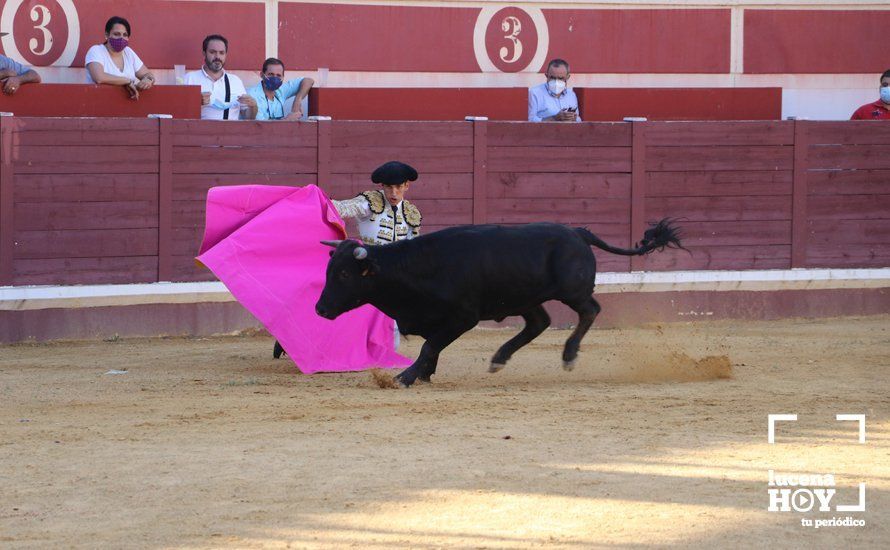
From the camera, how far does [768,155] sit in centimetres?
1000

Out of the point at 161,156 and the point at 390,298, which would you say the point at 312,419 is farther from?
the point at 161,156

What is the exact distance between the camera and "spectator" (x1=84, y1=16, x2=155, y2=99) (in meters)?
8.52

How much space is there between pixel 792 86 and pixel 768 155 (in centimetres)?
131

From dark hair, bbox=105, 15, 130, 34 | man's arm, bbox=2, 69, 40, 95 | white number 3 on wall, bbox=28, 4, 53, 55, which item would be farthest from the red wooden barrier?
white number 3 on wall, bbox=28, 4, 53, 55

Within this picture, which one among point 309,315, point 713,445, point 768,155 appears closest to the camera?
point 713,445

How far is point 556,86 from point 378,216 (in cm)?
312

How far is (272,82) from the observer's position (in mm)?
9008

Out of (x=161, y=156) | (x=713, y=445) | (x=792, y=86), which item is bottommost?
(x=713, y=445)

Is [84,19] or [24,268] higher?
[84,19]

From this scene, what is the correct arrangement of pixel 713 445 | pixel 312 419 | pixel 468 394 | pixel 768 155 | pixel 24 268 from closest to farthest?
1. pixel 713 445
2. pixel 312 419
3. pixel 468 394
4. pixel 24 268
5. pixel 768 155

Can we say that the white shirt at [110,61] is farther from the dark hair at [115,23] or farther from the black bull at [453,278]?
the black bull at [453,278]

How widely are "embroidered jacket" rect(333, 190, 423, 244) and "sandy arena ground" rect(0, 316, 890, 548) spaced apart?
712mm

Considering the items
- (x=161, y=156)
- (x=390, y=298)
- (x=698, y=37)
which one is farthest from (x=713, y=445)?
(x=698, y=37)

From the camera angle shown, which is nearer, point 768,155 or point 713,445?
point 713,445
